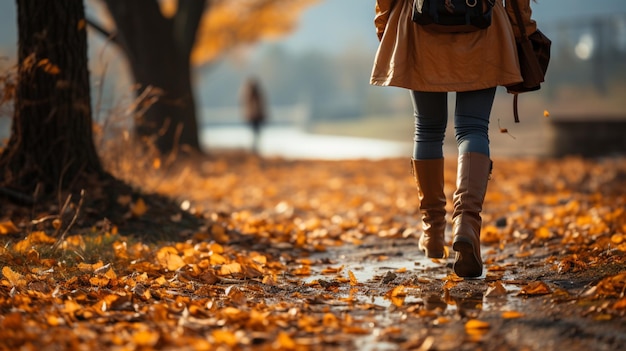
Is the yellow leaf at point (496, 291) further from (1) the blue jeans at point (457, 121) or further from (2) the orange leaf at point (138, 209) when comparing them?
(2) the orange leaf at point (138, 209)

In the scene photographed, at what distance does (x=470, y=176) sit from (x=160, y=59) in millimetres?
9169

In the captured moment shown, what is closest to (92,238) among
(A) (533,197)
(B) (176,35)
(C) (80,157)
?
(C) (80,157)

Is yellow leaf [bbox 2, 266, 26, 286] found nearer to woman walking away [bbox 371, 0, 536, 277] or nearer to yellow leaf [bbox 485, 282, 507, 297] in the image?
woman walking away [bbox 371, 0, 536, 277]

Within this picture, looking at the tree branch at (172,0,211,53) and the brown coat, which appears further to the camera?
the tree branch at (172,0,211,53)

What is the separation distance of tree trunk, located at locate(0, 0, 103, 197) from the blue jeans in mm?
2397

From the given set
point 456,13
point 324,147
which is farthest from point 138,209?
point 324,147

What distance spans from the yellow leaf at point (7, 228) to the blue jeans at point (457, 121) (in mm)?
2280

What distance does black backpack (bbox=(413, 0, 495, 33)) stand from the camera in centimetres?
308

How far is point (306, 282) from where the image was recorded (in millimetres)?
3541

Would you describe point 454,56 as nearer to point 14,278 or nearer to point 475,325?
point 475,325

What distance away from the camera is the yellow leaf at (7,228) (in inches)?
165

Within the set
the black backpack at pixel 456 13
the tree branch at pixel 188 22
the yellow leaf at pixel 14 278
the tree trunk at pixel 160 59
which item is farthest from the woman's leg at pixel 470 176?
the tree branch at pixel 188 22

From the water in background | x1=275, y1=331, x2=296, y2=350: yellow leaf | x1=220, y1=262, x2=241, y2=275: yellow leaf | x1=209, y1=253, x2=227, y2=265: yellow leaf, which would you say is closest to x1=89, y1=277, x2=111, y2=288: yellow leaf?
x1=220, y1=262, x2=241, y2=275: yellow leaf

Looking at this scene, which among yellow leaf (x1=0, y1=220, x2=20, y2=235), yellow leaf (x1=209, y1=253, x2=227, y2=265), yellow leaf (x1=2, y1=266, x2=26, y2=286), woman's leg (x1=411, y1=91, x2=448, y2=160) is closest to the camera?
yellow leaf (x1=2, y1=266, x2=26, y2=286)
